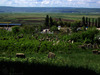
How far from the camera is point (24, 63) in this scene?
257 inches

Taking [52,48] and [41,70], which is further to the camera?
[52,48]

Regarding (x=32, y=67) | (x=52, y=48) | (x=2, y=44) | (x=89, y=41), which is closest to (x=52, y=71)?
(x=32, y=67)

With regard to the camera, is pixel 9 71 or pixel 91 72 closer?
pixel 9 71

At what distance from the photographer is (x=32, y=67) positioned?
19.6ft

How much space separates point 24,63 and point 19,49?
4.25 m

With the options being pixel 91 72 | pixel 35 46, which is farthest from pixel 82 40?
pixel 91 72

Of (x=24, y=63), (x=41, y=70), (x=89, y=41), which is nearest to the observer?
(x=41, y=70)

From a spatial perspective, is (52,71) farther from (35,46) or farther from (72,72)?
(35,46)

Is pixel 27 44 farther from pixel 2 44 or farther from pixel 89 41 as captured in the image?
pixel 89 41

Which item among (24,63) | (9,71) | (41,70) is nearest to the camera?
(9,71)

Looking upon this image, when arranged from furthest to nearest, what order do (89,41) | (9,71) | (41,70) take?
(89,41)
(41,70)
(9,71)

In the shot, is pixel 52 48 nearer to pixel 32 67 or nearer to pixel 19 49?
pixel 19 49

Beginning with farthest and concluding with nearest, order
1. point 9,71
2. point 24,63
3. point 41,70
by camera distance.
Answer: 1. point 24,63
2. point 41,70
3. point 9,71

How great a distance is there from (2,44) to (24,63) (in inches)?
198
